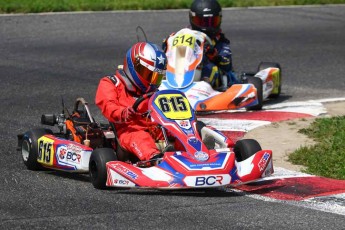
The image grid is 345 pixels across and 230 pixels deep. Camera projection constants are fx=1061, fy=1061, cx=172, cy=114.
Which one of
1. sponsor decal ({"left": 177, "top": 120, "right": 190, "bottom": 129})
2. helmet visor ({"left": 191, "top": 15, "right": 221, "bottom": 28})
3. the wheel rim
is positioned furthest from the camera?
helmet visor ({"left": 191, "top": 15, "right": 221, "bottom": 28})

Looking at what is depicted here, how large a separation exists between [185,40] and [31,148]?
338 centimetres

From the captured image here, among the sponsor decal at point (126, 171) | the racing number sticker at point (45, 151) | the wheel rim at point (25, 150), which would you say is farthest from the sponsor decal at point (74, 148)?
the sponsor decal at point (126, 171)

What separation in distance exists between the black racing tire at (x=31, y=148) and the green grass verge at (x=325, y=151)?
195cm

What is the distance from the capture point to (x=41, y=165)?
7961 mm

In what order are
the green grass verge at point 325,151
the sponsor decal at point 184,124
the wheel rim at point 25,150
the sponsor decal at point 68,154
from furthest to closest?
1. the wheel rim at point 25,150
2. the green grass verge at point 325,151
3. the sponsor decal at point 68,154
4. the sponsor decal at point 184,124

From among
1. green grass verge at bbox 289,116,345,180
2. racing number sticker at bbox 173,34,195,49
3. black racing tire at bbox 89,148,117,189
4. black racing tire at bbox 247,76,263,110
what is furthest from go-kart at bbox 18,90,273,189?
black racing tire at bbox 247,76,263,110

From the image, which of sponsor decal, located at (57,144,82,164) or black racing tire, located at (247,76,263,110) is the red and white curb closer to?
sponsor decal, located at (57,144,82,164)

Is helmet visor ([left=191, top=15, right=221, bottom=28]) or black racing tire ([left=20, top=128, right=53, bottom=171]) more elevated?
helmet visor ([left=191, top=15, right=221, bottom=28])

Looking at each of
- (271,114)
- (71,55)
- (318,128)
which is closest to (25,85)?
(71,55)

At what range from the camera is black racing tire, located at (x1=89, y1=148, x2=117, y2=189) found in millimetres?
7148

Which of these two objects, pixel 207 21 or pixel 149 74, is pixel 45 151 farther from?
pixel 207 21

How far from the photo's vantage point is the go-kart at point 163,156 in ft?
23.0

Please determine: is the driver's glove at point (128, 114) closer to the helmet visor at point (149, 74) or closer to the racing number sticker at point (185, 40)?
the helmet visor at point (149, 74)

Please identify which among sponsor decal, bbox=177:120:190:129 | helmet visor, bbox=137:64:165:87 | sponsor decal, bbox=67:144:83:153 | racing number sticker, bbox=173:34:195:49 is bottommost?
sponsor decal, bbox=67:144:83:153
